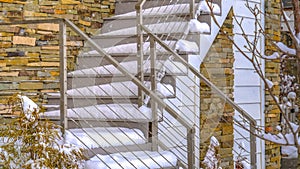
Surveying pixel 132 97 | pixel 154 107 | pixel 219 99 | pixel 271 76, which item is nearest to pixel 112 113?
pixel 132 97

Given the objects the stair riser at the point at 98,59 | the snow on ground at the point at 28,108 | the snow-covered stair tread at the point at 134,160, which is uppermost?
the stair riser at the point at 98,59

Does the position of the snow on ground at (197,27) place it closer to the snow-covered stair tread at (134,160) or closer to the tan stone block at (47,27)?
the snow-covered stair tread at (134,160)

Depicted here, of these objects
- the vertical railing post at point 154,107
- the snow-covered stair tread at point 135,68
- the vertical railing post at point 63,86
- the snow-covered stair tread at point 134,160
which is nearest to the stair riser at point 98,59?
the snow-covered stair tread at point 135,68

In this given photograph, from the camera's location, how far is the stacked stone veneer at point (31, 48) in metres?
5.29

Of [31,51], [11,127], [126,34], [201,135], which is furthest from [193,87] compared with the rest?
[11,127]

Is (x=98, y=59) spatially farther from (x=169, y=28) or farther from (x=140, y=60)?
(x=140, y=60)

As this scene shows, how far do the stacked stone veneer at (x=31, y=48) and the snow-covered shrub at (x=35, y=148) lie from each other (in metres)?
1.27

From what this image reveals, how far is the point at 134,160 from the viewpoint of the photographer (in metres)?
4.36

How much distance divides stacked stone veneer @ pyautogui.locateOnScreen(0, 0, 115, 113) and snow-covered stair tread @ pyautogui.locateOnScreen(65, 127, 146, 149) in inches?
33.5

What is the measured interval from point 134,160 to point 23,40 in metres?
1.82

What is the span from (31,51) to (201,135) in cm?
190

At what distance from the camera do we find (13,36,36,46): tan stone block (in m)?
5.32

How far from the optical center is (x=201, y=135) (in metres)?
5.64

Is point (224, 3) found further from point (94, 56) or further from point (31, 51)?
point (31, 51)
